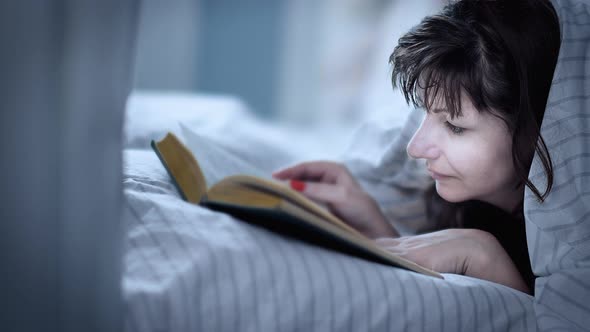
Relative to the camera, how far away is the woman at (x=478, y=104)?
2.22 feet

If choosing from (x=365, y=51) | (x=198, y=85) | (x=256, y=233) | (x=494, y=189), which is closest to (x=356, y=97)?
(x=365, y=51)

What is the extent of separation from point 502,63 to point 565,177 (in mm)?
171

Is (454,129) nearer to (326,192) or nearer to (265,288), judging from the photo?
(326,192)

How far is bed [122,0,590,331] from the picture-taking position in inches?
20.2

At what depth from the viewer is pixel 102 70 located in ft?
1.47

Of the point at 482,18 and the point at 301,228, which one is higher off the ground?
the point at 482,18

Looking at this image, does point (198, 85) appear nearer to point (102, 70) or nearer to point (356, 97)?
point (356, 97)

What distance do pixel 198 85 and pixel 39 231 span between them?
3.09 metres

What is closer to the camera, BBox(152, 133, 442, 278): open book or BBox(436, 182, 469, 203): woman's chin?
BBox(152, 133, 442, 278): open book

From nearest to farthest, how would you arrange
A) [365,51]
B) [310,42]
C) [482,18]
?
1. [482,18]
2. [365,51]
3. [310,42]

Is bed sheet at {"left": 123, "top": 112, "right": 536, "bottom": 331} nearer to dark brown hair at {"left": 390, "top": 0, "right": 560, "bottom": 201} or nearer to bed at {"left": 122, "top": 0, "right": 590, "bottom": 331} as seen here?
A: bed at {"left": 122, "top": 0, "right": 590, "bottom": 331}

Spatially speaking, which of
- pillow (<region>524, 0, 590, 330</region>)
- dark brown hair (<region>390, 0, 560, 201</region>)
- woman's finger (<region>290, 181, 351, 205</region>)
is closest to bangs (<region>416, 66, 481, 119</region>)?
dark brown hair (<region>390, 0, 560, 201</region>)

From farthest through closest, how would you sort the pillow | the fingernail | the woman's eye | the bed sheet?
the fingernail < the woman's eye < the pillow < the bed sheet

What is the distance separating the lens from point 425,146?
2.41 ft
